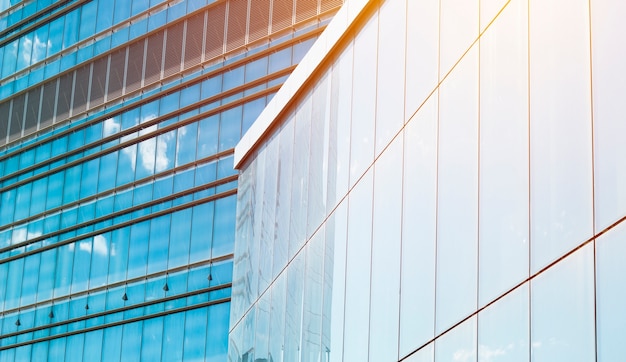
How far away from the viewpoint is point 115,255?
4166 cm

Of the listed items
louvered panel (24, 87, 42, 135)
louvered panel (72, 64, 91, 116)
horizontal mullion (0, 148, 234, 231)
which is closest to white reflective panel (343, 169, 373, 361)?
horizontal mullion (0, 148, 234, 231)

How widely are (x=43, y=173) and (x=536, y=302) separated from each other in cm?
3887

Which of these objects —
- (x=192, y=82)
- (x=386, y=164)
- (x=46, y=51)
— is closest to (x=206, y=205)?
(x=192, y=82)

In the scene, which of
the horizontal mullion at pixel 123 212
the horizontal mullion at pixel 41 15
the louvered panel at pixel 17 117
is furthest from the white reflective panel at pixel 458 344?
the louvered panel at pixel 17 117

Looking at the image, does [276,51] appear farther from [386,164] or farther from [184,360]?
[386,164]

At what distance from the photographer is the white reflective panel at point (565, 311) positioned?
871cm

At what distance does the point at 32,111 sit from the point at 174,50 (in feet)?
31.0

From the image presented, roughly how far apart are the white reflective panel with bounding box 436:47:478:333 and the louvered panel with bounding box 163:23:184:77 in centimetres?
2991

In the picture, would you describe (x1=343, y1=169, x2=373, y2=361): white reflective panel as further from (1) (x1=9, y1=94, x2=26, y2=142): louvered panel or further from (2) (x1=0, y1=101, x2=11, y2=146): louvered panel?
(2) (x1=0, y1=101, x2=11, y2=146): louvered panel

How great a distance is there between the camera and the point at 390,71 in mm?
15141

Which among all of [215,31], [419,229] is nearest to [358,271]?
[419,229]

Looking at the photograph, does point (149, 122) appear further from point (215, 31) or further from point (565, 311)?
point (565, 311)

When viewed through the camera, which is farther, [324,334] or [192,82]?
[192,82]

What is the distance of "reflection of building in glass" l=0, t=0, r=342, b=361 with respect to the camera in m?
37.9
